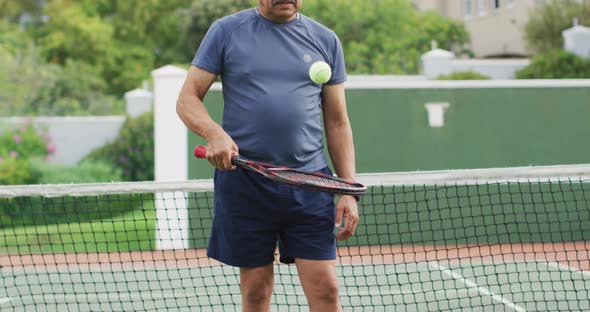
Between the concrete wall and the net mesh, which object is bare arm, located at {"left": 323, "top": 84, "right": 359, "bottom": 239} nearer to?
the net mesh

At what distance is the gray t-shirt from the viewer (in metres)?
3.04

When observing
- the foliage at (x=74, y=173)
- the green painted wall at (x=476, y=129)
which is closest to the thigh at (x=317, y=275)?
the green painted wall at (x=476, y=129)

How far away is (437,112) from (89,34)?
29.0 meters

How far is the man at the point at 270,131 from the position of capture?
3.04 metres

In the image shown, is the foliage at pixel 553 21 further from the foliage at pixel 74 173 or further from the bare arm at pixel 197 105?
A: the bare arm at pixel 197 105

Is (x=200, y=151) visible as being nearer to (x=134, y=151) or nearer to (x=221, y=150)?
(x=221, y=150)

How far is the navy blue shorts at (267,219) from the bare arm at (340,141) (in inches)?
2.6

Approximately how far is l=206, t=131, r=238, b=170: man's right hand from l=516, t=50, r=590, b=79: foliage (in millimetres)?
15839

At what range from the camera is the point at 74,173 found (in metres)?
16.0

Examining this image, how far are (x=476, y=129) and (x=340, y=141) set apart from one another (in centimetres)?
805

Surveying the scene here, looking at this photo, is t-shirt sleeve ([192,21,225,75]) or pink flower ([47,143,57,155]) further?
pink flower ([47,143,57,155])

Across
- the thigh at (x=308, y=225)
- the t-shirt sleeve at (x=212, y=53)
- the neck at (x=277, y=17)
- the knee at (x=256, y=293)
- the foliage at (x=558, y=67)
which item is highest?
the neck at (x=277, y=17)

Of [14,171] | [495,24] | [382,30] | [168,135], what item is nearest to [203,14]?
[382,30]

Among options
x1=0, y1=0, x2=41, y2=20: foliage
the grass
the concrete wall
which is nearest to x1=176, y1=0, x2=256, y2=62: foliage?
the concrete wall
